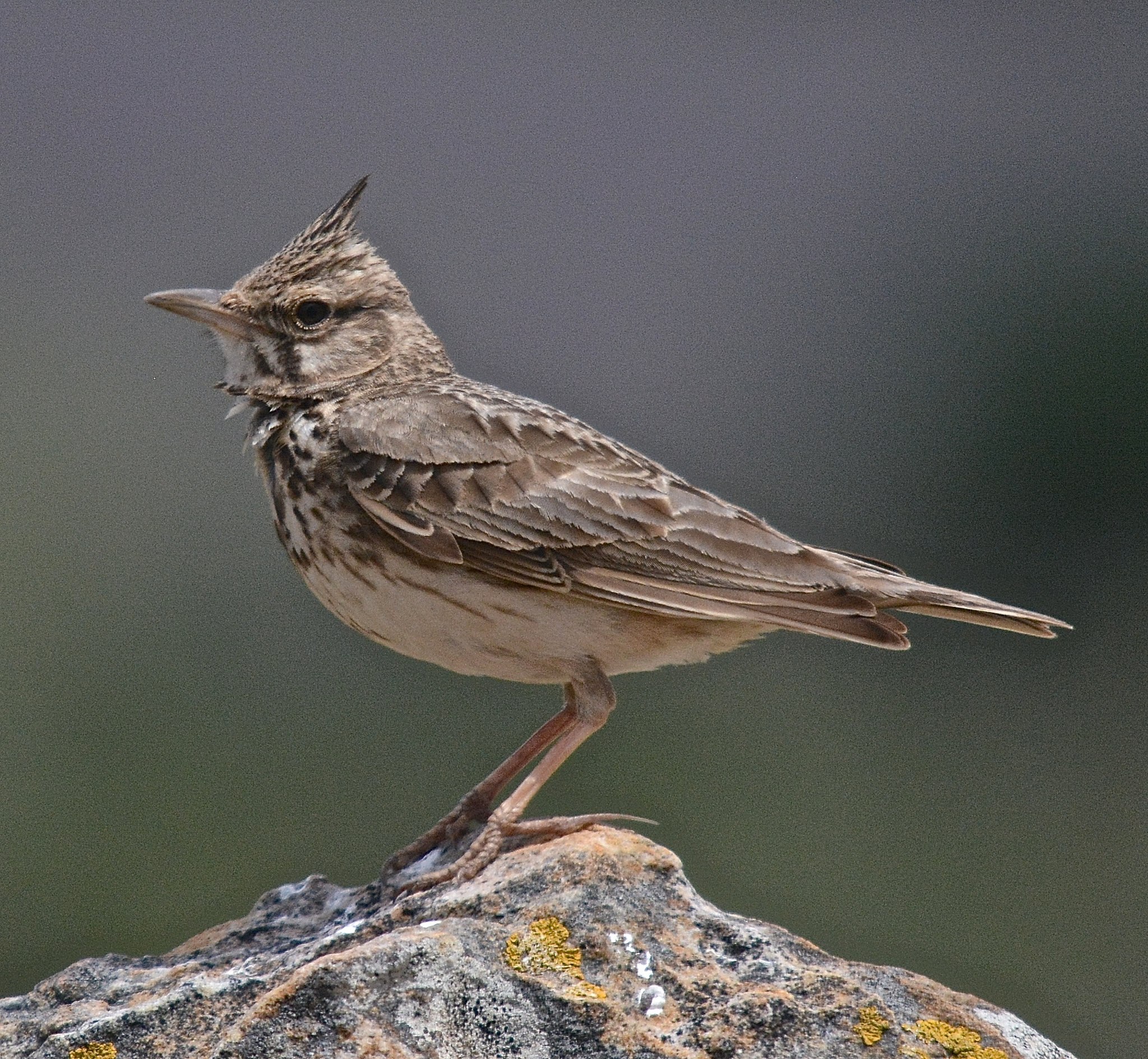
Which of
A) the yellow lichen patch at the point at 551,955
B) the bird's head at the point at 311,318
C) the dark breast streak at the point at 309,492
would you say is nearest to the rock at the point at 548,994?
the yellow lichen patch at the point at 551,955

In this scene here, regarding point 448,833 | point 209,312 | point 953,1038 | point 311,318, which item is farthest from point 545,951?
point 209,312

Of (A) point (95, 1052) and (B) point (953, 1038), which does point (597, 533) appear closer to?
(B) point (953, 1038)

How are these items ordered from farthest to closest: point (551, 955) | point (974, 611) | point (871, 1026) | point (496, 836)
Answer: point (974, 611), point (496, 836), point (551, 955), point (871, 1026)

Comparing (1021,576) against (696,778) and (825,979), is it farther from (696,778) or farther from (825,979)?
(825,979)

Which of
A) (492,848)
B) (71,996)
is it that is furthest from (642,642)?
(71,996)

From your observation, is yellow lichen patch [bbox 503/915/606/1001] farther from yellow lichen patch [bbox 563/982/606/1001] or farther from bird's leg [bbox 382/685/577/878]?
bird's leg [bbox 382/685/577/878]

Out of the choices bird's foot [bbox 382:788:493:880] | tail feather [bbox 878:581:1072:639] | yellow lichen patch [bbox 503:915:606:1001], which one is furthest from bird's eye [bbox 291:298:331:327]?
yellow lichen patch [bbox 503:915:606:1001]
